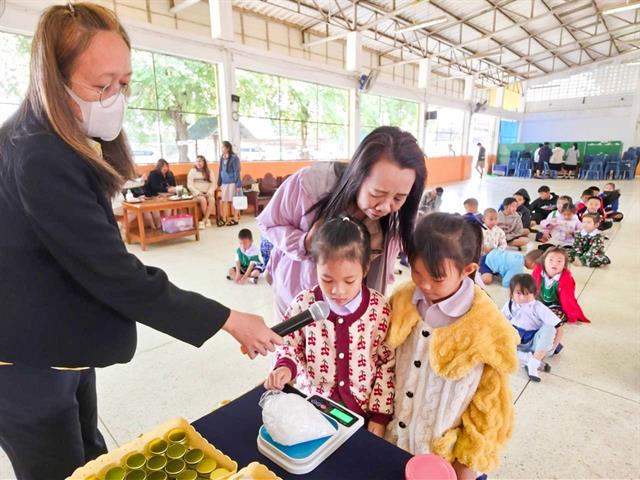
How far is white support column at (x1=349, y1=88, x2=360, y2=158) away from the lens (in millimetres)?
9617

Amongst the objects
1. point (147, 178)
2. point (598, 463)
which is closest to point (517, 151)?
point (147, 178)

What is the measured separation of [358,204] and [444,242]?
1.00ft

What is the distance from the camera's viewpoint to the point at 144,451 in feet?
2.19

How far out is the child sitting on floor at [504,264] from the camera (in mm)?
3422

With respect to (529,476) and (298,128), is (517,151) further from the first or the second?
(529,476)

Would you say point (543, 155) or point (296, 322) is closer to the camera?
point (296, 322)

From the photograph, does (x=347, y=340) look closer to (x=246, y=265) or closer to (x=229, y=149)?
(x=246, y=265)

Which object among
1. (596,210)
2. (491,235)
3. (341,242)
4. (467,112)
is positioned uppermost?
(467,112)

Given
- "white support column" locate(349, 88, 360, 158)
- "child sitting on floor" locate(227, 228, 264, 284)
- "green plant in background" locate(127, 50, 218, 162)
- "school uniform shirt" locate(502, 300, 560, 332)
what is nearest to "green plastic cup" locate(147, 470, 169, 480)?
"school uniform shirt" locate(502, 300, 560, 332)

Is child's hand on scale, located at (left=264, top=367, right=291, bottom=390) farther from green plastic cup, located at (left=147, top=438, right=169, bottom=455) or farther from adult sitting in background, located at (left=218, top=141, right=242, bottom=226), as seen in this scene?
adult sitting in background, located at (left=218, top=141, right=242, bottom=226)

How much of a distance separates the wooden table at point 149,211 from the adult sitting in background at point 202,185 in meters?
1.02

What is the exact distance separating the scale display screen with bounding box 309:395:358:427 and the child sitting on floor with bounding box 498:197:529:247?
462 centimetres

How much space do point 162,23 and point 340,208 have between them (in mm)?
7507

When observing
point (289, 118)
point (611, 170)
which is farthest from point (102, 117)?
point (611, 170)
